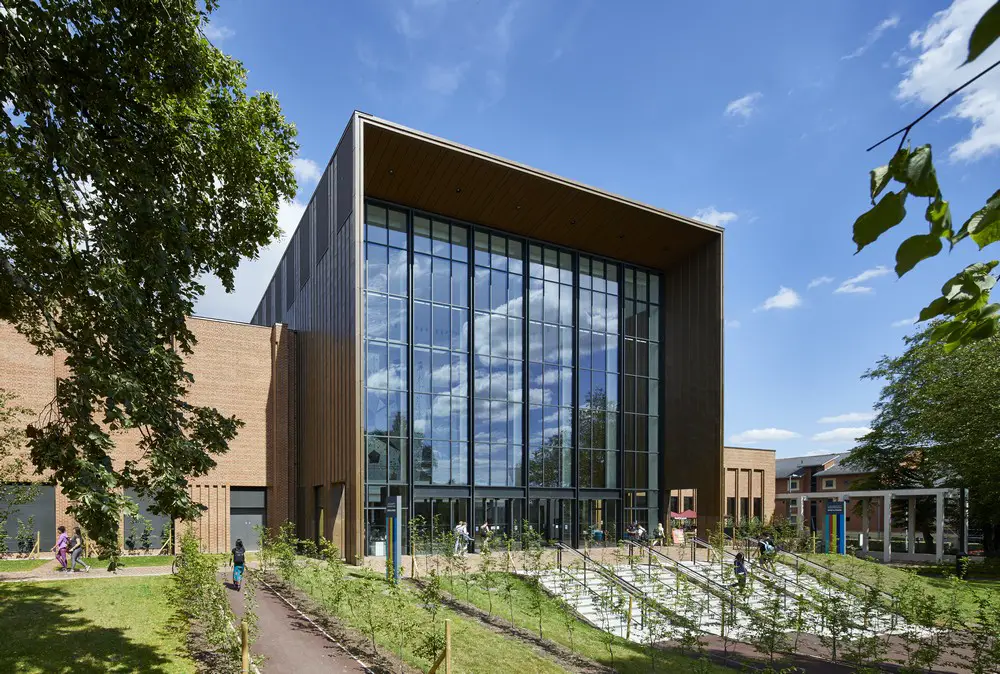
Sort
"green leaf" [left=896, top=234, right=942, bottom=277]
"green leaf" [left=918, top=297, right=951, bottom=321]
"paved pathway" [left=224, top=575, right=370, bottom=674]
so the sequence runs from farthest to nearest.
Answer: "paved pathway" [left=224, top=575, right=370, bottom=674], "green leaf" [left=918, top=297, right=951, bottom=321], "green leaf" [left=896, top=234, right=942, bottom=277]

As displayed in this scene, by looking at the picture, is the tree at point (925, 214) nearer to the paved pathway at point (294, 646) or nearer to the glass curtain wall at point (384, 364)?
the paved pathway at point (294, 646)

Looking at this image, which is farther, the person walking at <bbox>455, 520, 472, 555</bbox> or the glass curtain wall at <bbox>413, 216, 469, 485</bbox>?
the glass curtain wall at <bbox>413, 216, 469, 485</bbox>

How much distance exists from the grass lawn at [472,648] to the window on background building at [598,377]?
61.6ft

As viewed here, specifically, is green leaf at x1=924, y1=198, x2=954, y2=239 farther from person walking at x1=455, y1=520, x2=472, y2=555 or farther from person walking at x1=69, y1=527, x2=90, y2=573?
person walking at x1=455, y1=520, x2=472, y2=555

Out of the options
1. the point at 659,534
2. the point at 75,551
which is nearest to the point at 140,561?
the point at 75,551

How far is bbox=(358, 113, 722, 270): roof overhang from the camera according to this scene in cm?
2761

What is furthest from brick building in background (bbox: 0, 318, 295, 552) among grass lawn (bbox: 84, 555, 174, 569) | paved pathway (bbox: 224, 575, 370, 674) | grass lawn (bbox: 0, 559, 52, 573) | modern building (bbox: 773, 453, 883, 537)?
modern building (bbox: 773, 453, 883, 537)

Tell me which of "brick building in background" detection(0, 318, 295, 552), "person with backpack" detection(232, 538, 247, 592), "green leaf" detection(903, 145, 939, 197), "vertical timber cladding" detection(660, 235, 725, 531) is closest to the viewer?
"green leaf" detection(903, 145, 939, 197)

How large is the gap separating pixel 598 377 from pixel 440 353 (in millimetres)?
9731

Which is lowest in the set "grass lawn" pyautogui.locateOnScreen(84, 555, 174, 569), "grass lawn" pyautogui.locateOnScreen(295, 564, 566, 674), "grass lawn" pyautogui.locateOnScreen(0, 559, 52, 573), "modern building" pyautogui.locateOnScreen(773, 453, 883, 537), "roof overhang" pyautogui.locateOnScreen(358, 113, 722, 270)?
"modern building" pyautogui.locateOnScreen(773, 453, 883, 537)

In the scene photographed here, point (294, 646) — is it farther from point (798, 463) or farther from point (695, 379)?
point (798, 463)

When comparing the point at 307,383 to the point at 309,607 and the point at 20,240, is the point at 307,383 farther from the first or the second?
the point at 20,240

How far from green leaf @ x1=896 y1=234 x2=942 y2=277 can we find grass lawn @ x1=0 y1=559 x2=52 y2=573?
2722 centimetres

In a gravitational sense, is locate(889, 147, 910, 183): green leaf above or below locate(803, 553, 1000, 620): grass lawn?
above
